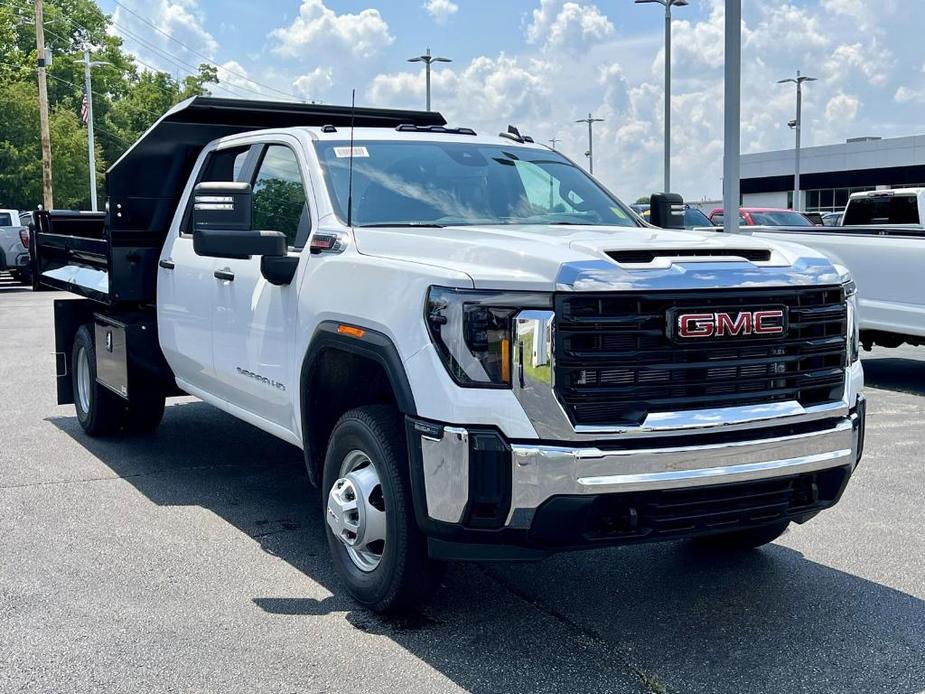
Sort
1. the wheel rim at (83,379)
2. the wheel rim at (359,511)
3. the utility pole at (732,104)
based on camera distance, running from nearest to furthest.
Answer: the wheel rim at (359,511) < the wheel rim at (83,379) < the utility pole at (732,104)

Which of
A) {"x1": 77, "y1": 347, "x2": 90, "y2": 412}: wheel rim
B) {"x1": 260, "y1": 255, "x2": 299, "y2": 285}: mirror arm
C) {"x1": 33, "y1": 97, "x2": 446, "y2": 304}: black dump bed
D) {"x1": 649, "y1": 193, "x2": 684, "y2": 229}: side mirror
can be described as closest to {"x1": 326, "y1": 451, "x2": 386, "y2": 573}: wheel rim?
{"x1": 260, "y1": 255, "x2": 299, "y2": 285}: mirror arm

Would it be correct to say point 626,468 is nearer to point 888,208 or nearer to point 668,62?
point 888,208

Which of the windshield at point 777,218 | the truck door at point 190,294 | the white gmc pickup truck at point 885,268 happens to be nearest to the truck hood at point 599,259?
the truck door at point 190,294

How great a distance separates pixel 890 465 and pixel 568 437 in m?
4.52

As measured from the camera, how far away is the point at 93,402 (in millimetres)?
8203

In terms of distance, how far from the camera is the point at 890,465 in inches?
302

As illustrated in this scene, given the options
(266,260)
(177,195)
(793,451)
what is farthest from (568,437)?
(177,195)

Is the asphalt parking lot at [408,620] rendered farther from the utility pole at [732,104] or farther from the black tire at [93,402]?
→ the utility pole at [732,104]

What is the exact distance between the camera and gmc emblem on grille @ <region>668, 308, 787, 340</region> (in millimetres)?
4074

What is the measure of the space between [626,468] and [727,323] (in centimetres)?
68

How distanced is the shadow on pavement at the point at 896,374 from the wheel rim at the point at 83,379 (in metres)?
7.61

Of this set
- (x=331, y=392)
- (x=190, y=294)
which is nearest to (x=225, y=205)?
(x=331, y=392)

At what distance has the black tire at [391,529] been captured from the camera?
14.3 ft

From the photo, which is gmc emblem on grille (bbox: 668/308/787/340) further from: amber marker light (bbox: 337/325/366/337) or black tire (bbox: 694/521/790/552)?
black tire (bbox: 694/521/790/552)
